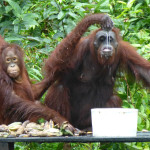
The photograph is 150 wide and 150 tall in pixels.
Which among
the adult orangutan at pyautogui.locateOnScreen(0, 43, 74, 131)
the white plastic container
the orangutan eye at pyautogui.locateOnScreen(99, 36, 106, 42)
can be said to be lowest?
the white plastic container

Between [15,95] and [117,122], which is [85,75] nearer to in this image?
[15,95]

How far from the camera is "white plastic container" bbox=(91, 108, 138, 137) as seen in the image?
279 centimetres

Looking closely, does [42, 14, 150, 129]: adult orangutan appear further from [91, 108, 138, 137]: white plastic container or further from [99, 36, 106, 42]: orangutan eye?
[91, 108, 138, 137]: white plastic container

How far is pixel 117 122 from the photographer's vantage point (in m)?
2.80

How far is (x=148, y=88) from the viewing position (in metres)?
4.42

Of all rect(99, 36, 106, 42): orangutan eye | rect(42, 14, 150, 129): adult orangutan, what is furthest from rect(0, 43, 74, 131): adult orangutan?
rect(99, 36, 106, 42): orangutan eye

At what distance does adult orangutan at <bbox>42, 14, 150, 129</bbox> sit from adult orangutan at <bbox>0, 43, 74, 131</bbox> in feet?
1.10

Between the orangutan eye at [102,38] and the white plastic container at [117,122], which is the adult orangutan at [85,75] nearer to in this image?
the orangutan eye at [102,38]

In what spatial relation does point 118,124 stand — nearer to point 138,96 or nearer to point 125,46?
point 125,46

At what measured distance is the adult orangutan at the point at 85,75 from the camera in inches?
165

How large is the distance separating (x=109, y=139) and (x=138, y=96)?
217 centimetres

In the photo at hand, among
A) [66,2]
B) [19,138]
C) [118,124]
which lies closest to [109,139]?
[118,124]

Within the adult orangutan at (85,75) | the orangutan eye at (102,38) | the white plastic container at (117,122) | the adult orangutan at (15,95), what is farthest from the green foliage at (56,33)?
the white plastic container at (117,122)

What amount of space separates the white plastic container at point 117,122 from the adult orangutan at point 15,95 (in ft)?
2.59
